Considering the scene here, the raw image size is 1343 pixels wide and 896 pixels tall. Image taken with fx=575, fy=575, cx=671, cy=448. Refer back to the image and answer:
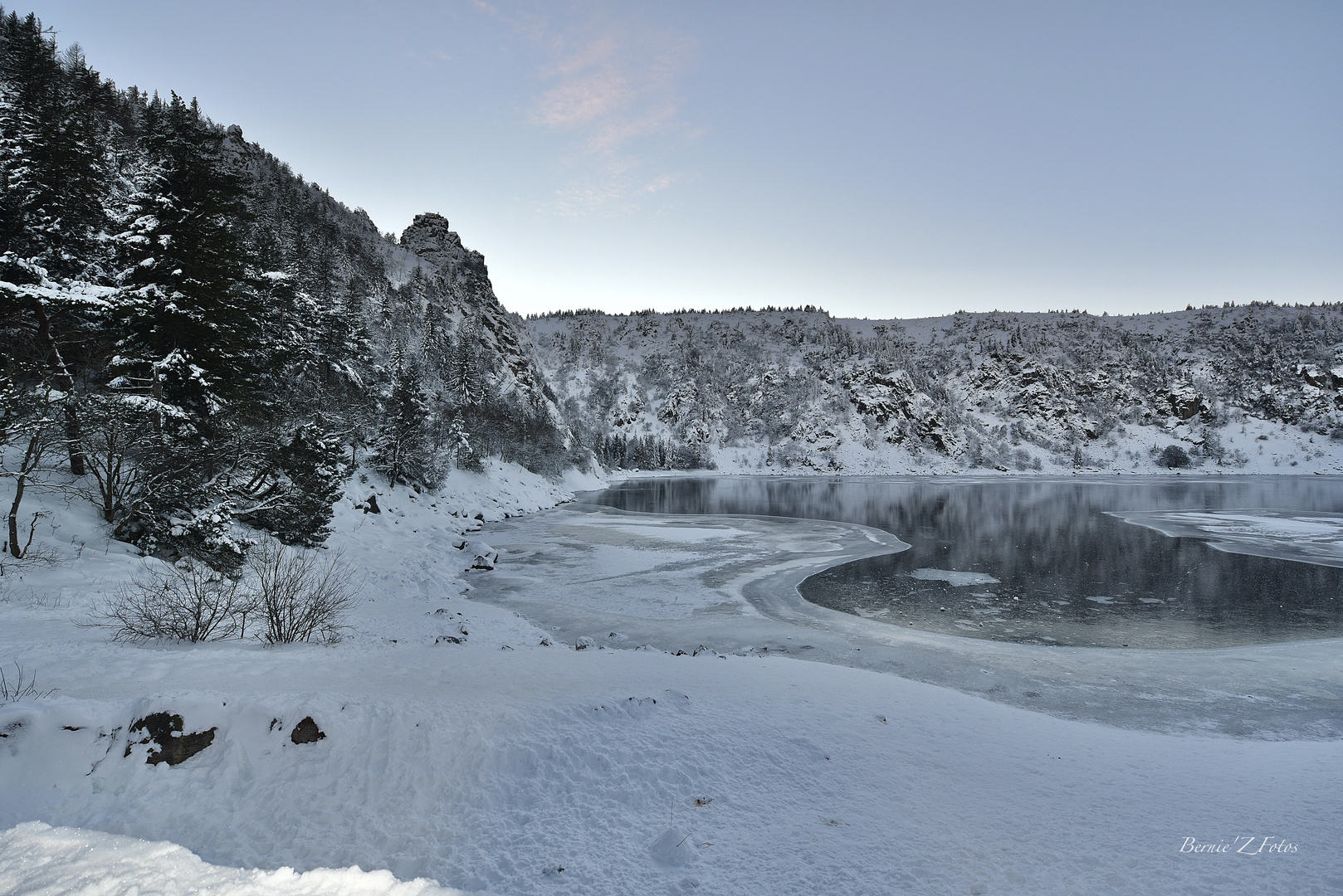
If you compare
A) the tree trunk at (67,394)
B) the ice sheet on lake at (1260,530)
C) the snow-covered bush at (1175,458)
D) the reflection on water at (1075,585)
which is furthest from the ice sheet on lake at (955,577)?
the snow-covered bush at (1175,458)

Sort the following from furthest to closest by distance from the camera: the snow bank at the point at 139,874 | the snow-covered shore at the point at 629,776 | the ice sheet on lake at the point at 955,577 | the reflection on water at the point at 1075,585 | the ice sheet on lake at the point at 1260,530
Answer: the ice sheet on lake at the point at 1260,530 → the ice sheet on lake at the point at 955,577 → the reflection on water at the point at 1075,585 → the snow-covered shore at the point at 629,776 → the snow bank at the point at 139,874

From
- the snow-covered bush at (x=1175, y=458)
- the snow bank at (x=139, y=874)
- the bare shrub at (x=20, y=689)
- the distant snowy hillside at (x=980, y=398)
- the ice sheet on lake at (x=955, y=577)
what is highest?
the distant snowy hillside at (x=980, y=398)

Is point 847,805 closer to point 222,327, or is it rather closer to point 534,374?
point 222,327

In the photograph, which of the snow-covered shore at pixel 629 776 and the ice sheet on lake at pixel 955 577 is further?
the ice sheet on lake at pixel 955 577

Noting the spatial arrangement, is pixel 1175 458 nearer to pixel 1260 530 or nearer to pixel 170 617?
pixel 1260 530

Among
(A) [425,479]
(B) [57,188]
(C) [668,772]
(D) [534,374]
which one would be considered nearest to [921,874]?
(C) [668,772]

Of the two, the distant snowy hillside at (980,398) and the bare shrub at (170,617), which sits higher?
the distant snowy hillside at (980,398)

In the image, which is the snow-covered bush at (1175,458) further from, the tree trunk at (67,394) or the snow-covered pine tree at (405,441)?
the tree trunk at (67,394)

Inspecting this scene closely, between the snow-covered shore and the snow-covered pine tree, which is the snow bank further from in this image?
the snow-covered pine tree

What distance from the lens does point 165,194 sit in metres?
16.6

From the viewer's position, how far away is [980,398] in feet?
470

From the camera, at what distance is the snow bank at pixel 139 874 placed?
3.25m

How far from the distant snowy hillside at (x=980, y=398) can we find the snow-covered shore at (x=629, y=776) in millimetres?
99535

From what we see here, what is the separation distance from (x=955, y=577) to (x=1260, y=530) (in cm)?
2383
